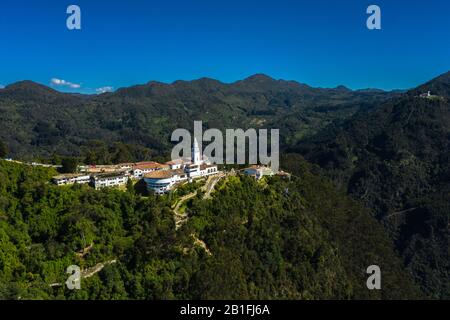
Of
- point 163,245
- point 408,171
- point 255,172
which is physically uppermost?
point 408,171

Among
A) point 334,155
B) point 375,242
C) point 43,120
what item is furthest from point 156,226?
point 43,120

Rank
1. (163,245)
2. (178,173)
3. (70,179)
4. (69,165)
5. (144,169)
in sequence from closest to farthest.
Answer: (163,245) → (70,179) → (178,173) → (69,165) → (144,169)

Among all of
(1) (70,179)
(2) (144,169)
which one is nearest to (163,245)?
(1) (70,179)

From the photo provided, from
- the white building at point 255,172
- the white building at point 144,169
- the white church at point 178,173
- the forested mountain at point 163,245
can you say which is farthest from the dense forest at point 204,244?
the white building at point 144,169

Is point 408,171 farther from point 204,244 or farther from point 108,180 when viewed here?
point 108,180

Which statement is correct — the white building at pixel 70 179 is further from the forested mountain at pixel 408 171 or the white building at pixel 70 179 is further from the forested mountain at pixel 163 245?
the forested mountain at pixel 408 171
